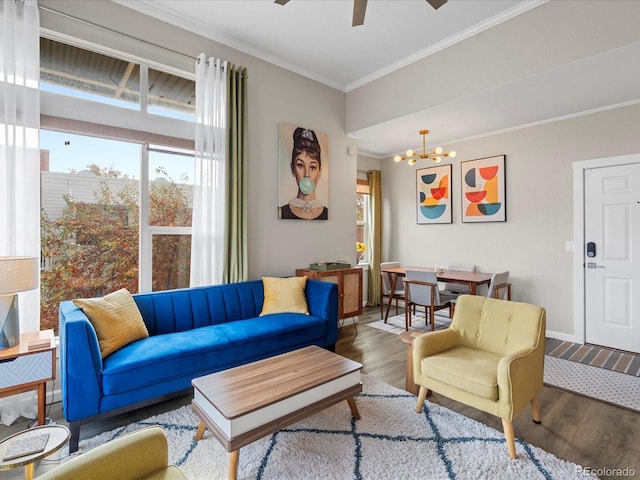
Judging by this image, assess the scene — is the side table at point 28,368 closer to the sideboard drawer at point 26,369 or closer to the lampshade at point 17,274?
the sideboard drawer at point 26,369

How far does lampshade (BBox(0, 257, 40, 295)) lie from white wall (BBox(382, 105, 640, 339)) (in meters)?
4.99

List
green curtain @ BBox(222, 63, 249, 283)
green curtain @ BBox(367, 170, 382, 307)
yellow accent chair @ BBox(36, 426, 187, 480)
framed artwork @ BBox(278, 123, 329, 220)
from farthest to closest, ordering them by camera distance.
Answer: green curtain @ BBox(367, 170, 382, 307) < framed artwork @ BBox(278, 123, 329, 220) < green curtain @ BBox(222, 63, 249, 283) < yellow accent chair @ BBox(36, 426, 187, 480)

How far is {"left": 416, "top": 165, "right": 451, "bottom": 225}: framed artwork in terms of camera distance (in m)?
5.23

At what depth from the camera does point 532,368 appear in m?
2.03

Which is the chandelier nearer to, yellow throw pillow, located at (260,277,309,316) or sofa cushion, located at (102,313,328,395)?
yellow throw pillow, located at (260,277,309,316)

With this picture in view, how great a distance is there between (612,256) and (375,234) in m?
3.16

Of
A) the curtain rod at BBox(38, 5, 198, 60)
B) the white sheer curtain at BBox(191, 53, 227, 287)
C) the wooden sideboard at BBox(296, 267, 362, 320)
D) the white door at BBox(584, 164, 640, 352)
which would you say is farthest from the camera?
the wooden sideboard at BBox(296, 267, 362, 320)

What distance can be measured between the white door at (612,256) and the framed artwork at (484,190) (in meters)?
0.96

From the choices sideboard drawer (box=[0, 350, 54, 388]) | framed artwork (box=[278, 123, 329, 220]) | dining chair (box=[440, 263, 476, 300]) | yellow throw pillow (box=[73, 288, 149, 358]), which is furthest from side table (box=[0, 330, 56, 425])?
dining chair (box=[440, 263, 476, 300])

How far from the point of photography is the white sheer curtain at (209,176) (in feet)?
10.4

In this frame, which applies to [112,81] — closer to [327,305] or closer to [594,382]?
[327,305]

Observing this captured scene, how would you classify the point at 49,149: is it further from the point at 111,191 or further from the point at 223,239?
the point at 223,239

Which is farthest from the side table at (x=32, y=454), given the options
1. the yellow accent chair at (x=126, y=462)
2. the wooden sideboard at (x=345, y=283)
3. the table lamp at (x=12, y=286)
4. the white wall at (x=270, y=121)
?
the wooden sideboard at (x=345, y=283)

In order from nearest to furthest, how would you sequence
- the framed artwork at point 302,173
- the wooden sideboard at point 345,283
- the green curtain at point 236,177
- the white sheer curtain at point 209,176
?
the white sheer curtain at point 209,176, the green curtain at point 236,177, the wooden sideboard at point 345,283, the framed artwork at point 302,173
